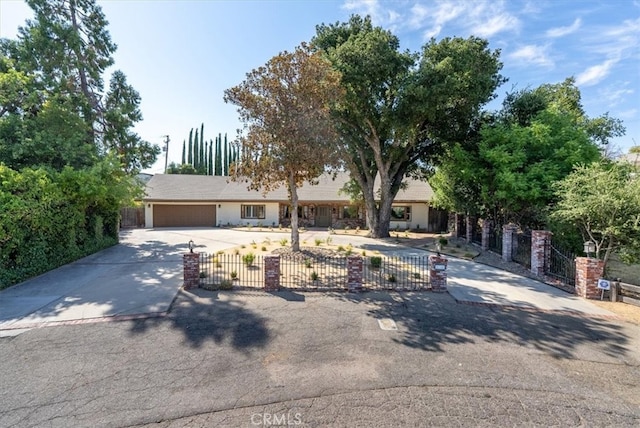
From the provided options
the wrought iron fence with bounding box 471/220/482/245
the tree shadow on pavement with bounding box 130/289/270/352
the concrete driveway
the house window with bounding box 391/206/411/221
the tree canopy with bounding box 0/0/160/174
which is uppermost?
the tree canopy with bounding box 0/0/160/174

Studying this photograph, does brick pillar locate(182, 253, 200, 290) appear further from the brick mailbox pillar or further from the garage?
the garage

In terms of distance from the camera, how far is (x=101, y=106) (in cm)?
1702

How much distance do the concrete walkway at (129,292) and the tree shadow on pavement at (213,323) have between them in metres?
0.49

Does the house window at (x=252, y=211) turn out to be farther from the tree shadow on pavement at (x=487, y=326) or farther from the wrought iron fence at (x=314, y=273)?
the tree shadow on pavement at (x=487, y=326)

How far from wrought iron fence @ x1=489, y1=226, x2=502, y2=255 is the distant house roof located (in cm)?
1025

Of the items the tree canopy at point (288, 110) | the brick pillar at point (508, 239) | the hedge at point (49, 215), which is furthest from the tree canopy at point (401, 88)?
the hedge at point (49, 215)

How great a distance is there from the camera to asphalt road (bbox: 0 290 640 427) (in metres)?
3.81

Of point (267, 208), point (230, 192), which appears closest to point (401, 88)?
point (267, 208)

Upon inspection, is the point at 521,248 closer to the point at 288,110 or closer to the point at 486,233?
the point at 486,233

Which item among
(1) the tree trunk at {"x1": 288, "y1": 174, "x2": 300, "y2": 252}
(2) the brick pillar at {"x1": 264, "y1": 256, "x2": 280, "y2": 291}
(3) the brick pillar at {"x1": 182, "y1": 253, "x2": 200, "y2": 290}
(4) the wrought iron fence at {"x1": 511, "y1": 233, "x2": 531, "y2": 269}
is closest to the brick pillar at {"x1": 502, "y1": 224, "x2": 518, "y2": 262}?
(4) the wrought iron fence at {"x1": 511, "y1": 233, "x2": 531, "y2": 269}

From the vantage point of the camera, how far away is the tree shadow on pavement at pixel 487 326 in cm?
581

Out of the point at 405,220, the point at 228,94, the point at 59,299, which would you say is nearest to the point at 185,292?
the point at 59,299

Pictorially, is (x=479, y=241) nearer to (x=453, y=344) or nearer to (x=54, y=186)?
(x=453, y=344)

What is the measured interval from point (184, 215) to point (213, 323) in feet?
75.6
